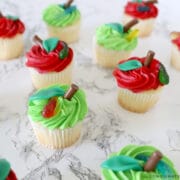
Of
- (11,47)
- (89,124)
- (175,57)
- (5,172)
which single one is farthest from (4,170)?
(175,57)

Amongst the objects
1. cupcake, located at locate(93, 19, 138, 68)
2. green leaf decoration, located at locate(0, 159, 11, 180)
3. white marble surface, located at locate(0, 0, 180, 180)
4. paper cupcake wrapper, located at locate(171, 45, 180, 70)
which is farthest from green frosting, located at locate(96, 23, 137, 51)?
green leaf decoration, located at locate(0, 159, 11, 180)

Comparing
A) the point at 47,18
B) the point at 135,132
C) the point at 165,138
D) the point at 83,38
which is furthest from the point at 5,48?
the point at 165,138

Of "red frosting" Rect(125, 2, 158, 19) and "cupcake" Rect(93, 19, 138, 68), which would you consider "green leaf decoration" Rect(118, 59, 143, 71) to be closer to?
"cupcake" Rect(93, 19, 138, 68)

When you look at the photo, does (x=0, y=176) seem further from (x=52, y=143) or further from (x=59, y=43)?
(x=59, y=43)

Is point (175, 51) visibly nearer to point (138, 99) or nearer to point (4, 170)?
point (138, 99)

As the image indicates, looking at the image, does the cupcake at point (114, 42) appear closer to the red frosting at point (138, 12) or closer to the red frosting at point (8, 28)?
the red frosting at point (138, 12)
